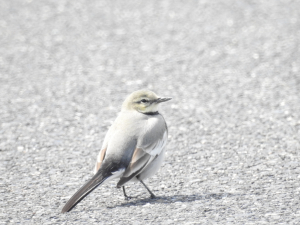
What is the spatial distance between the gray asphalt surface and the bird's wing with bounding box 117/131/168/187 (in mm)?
366

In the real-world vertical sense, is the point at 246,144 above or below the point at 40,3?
below

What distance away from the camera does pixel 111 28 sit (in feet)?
49.8

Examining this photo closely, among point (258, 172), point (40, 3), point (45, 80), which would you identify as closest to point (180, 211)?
point (258, 172)

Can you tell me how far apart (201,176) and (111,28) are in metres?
9.10

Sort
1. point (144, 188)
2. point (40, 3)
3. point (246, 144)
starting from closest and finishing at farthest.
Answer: point (144, 188) → point (246, 144) → point (40, 3)

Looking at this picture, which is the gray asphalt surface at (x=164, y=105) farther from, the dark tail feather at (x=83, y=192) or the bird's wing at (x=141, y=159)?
the bird's wing at (x=141, y=159)

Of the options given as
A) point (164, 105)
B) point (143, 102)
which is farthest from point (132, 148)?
point (164, 105)

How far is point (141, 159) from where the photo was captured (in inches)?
233

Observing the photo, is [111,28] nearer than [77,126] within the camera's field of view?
No

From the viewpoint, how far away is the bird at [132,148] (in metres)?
5.63

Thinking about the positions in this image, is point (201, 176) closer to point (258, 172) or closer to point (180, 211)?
point (258, 172)

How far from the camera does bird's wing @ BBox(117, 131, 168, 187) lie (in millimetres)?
5730

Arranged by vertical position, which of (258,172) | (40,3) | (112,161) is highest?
(40,3)

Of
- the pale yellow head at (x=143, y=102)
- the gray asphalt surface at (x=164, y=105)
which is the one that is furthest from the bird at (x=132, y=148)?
the gray asphalt surface at (x=164, y=105)
